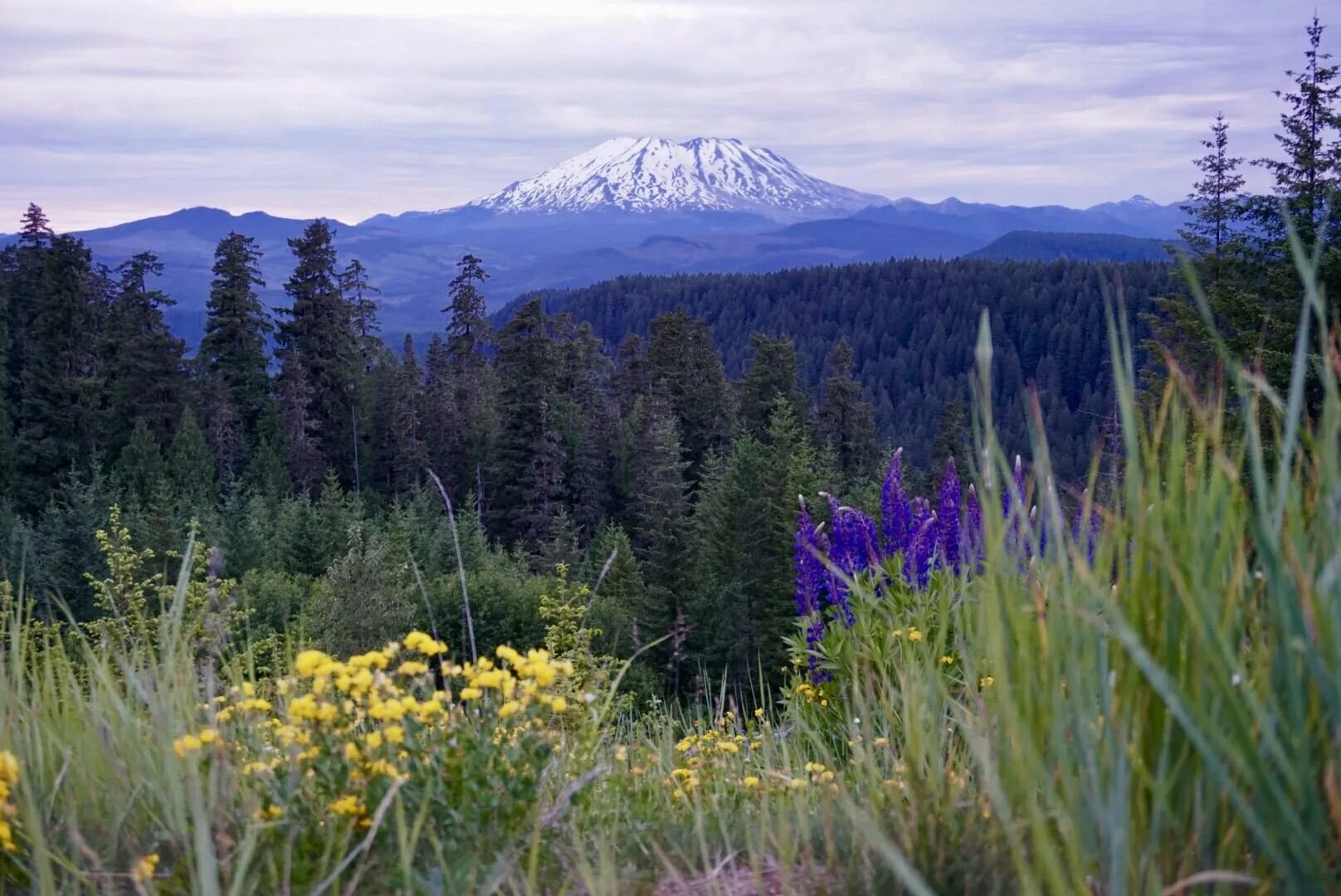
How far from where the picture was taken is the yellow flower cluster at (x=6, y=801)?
1.85 m

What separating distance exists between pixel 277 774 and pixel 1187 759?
169 centimetres

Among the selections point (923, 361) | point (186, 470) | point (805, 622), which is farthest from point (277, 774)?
point (923, 361)

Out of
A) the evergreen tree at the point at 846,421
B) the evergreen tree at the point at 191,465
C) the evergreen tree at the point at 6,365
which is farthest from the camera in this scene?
the evergreen tree at the point at 846,421

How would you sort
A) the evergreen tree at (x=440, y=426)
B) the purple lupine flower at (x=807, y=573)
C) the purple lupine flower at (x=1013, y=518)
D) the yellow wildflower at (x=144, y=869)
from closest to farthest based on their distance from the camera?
the purple lupine flower at (x=1013, y=518), the yellow wildflower at (x=144, y=869), the purple lupine flower at (x=807, y=573), the evergreen tree at (x=440, y=426)

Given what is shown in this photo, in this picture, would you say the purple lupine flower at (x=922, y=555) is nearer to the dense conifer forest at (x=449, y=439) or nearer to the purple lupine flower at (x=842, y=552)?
the purple lupine flower at (x=842, y=552)

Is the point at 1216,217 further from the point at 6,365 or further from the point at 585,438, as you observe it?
the point at 6,365

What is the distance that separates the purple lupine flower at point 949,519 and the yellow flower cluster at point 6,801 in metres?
4.00

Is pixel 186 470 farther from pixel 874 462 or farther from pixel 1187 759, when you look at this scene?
pixel 1187 759

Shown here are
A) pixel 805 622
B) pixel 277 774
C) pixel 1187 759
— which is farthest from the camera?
pixel 805 622

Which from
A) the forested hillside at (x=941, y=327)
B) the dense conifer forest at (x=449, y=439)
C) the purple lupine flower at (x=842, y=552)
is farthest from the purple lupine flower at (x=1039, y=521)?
the forested hillside at (x=941, y=327)

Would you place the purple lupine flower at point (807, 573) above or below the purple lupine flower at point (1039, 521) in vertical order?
below

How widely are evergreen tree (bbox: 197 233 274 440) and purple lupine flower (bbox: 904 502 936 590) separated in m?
47.8

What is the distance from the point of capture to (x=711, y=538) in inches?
1432

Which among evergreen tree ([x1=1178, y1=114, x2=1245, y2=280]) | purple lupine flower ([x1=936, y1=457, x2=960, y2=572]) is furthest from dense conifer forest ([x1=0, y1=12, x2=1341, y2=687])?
purple lupine flower ([x1=936, y1=457, x2=960, y2=572])
